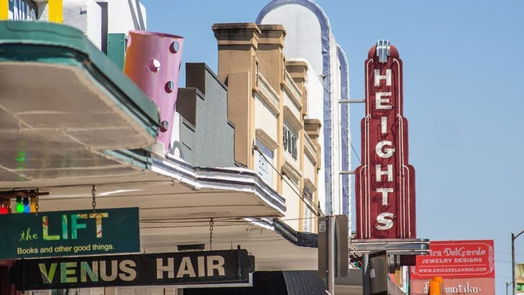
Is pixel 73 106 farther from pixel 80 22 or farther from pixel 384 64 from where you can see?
pixel 384 64

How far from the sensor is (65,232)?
46.3 ft

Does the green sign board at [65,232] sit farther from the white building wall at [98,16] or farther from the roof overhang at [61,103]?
the white building wall at [98,16]

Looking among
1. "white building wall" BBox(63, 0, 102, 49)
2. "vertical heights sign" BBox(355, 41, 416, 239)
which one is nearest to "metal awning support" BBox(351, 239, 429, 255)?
"vertical heights sign" BBox(355, 41, 416, 239)

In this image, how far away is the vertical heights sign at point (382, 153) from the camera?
168 feet

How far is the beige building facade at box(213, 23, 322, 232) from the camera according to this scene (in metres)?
28.9

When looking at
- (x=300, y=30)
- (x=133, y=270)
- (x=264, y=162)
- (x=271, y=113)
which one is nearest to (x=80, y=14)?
(x=133, y=270)

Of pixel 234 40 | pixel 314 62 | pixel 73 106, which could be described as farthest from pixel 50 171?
pixel 314 62

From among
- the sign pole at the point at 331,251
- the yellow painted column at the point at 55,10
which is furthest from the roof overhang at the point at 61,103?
the sign pole at the point at 331,251

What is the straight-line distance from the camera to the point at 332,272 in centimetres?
1770

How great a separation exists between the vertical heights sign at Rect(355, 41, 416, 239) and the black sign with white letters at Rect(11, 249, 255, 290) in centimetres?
3487

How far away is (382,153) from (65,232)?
125 ft

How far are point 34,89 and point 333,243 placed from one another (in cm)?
891

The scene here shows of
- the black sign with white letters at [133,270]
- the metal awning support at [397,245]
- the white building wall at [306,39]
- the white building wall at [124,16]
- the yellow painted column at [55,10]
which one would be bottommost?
the black sign with white letters at [133,270]

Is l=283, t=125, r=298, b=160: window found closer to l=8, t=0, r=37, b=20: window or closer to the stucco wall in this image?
the stucco wall
